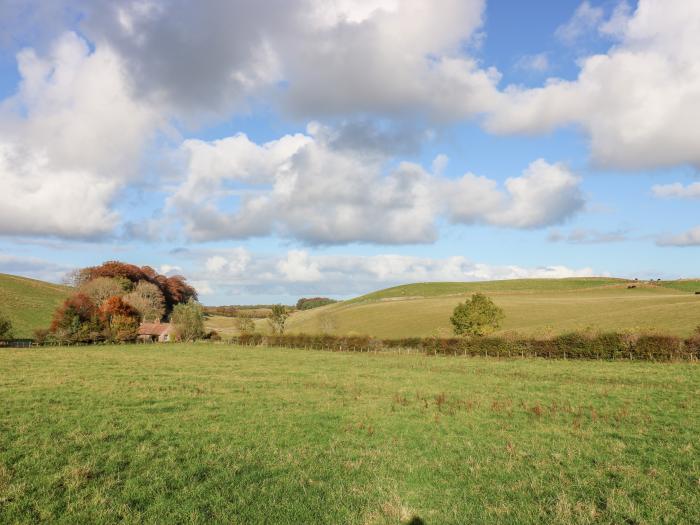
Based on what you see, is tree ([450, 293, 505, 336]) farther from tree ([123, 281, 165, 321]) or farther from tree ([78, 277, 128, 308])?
tree ([78, 277, 128, 308])

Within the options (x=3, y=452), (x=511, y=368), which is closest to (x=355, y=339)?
(x=511, y=368)

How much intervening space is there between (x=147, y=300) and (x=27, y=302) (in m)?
27.6

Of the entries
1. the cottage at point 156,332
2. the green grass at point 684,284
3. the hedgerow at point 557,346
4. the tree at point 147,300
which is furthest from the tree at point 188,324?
the green grass at point 684,284

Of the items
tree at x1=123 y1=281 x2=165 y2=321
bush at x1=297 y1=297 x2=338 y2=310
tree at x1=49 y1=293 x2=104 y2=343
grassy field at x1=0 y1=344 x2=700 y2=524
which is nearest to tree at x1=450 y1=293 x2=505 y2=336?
grassy field at x1=0 y1=344 x2=700 y2=524

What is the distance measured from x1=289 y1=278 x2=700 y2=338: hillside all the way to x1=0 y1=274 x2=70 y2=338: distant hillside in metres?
53.9

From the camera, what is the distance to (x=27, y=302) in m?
108

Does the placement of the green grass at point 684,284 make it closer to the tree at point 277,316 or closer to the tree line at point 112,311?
the tree at point 277,316

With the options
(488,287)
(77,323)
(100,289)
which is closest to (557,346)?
(77,323)

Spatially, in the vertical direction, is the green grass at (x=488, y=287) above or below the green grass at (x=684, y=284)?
above

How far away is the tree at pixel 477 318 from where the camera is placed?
63000mm

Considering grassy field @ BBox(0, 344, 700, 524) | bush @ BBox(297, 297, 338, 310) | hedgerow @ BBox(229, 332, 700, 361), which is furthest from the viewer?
bush @ BBox(297, 297, 338, 310)

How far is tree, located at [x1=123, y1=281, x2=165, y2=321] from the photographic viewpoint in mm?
106625

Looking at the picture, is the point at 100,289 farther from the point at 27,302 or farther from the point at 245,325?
the point at 245,325

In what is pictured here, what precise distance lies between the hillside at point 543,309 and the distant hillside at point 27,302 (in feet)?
177
